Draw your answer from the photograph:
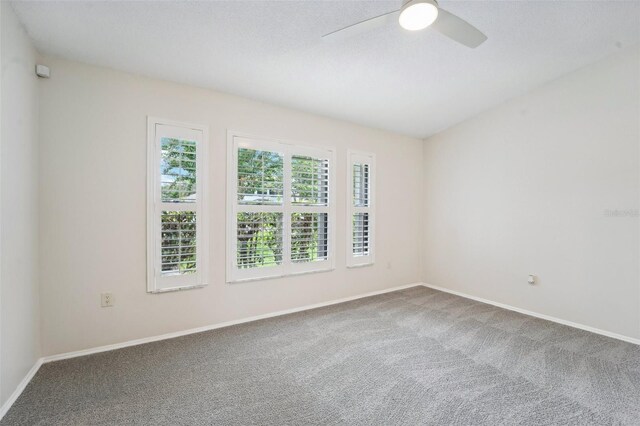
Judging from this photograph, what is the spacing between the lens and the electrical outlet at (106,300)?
2.64 m

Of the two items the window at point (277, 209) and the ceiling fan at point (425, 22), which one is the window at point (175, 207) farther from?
the ceiling fan at point (425, 22)

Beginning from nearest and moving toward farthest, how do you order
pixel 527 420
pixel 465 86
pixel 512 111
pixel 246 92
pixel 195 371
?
pixel 527 420
pixel 195 371
pixel 246 92
pixel 465 86
pixel 512 111

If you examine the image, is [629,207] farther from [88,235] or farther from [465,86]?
[88,235]

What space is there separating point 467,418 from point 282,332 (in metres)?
1.80

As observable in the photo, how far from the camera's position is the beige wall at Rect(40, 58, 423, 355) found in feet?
8.15

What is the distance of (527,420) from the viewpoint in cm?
181

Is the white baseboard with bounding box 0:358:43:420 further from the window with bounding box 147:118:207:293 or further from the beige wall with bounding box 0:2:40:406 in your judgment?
the window with bounding box 147:118:207:293

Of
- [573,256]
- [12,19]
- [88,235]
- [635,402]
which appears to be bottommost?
[635,402]

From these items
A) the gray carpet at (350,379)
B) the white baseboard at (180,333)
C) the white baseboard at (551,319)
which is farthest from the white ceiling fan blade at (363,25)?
the white baseboard at (551,319)

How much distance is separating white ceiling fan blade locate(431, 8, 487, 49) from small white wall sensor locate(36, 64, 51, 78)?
2946mm

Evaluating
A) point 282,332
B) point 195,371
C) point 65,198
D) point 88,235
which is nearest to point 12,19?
point 65,198

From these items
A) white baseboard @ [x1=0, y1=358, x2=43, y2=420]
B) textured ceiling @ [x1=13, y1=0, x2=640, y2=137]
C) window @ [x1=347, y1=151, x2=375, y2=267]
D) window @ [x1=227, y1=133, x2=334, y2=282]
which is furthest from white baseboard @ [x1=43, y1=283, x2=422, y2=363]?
textured ceiling @ [x1=13, y1=0, x2=640, y2=137]

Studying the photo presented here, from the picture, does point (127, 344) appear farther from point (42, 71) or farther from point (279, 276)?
point (42, 71)

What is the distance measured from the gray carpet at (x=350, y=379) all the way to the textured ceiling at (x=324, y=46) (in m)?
2.53
